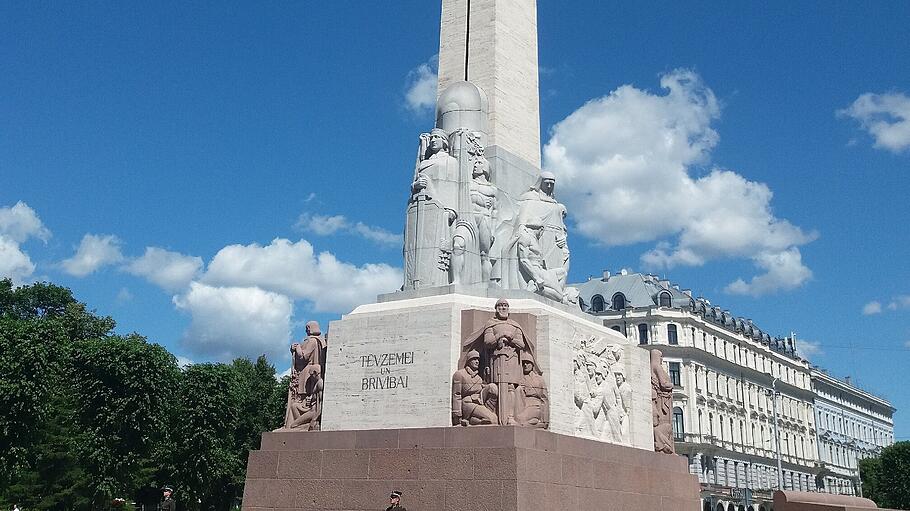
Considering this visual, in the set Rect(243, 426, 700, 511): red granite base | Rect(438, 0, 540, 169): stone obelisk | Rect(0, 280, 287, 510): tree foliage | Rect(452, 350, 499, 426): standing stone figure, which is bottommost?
Rect(243, 426, 700, 511): red granite base

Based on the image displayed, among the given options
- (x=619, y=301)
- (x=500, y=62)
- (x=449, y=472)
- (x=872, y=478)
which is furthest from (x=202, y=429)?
(x=872, y=478)

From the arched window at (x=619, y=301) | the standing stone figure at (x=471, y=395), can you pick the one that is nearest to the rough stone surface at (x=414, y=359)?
the standing stone figure at (x=471, y=395)

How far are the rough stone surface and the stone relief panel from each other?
35 cm

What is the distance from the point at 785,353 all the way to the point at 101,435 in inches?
2743

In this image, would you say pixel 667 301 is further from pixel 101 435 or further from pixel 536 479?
pixel 536 479

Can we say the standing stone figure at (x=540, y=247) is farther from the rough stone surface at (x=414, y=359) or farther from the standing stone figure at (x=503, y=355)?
the standing stone figure at (x=503, y=355)

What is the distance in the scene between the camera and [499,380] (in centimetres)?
1310

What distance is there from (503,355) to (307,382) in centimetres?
403

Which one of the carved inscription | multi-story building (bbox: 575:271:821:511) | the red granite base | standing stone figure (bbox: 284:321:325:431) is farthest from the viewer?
multi-story building (bbox: 575:271:821:511)

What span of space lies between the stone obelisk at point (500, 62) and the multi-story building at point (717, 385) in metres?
49.4

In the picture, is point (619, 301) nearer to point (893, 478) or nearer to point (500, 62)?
point (893, 478)

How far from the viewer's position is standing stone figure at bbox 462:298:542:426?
510 inches

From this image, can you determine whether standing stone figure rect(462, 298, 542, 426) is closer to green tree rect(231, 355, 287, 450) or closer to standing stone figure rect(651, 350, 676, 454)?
standing stone figure rect(651, 350, 676, 454)

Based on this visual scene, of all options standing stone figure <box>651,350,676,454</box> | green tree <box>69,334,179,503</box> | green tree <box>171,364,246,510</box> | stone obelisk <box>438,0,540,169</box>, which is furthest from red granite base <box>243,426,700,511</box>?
green tree <box>171,364,246,510</box>
